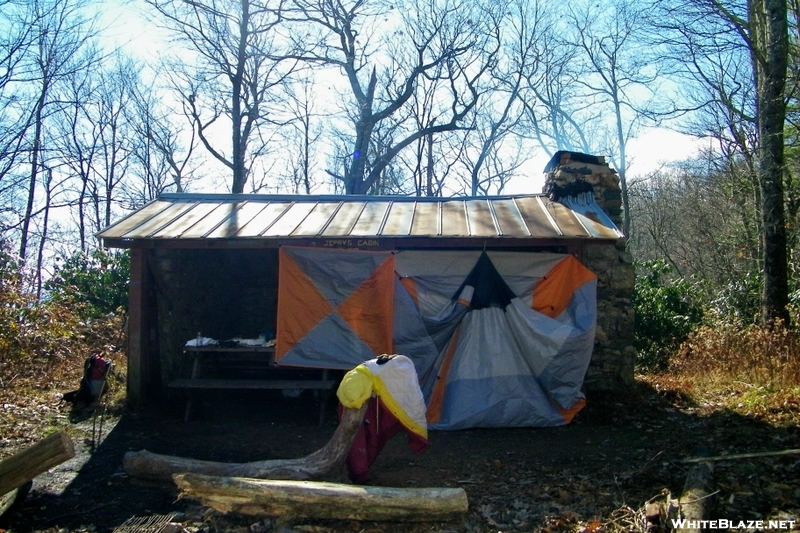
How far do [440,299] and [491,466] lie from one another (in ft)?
6.81

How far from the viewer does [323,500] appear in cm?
445

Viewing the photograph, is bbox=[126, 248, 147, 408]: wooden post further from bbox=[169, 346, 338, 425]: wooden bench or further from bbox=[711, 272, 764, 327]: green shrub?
bbox=[711, 272, 764, 327]: green shrub

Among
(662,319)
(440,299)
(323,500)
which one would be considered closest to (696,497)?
(323,500)

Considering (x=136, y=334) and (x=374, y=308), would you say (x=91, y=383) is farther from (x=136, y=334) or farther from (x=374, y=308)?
(x=374, y=308)

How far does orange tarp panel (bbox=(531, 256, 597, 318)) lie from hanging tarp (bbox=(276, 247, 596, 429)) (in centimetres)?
1

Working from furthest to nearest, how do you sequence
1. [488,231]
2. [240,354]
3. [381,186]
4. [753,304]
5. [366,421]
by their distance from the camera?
[381,186], [753,304], [240,354], [488,231], [366,421]

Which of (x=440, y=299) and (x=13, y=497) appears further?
(x=440, y=299)

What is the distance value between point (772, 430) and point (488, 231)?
3468mm

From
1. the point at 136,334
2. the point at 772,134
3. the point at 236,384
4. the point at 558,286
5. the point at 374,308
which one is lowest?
the point at 236,384

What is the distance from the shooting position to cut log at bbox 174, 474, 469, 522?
4.42 meters

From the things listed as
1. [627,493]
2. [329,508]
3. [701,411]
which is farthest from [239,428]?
[701,411]

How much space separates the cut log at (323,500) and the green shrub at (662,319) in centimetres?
734

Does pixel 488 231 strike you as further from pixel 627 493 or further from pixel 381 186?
pixel 381 186

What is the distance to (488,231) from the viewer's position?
7102mm
